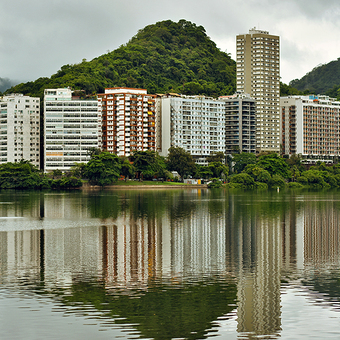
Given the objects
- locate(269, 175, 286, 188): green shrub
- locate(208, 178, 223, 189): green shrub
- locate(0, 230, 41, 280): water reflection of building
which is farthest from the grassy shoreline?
locate(0, 230, 41, 280): water reflection of building

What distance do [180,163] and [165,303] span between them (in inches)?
5219

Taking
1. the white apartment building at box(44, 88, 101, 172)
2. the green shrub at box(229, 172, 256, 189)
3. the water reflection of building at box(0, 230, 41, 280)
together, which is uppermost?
the white apartment building at box(44, 88, 101, 172)

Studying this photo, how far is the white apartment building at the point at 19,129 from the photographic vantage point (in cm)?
15850

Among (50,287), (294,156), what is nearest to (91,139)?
(294,156)

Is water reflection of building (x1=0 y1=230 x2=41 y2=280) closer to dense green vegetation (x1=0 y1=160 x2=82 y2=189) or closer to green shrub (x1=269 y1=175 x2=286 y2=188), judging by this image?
dense green vegetation (x1=0 y1=160 x2=82 y2=189)

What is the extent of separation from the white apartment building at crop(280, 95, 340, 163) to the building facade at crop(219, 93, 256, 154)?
18.4 metres

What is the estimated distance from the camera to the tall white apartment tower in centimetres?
18975

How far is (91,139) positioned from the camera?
15738 centimetres

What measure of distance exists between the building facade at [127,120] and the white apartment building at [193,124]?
7433 millimetres

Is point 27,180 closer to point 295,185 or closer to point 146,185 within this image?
point 146,185

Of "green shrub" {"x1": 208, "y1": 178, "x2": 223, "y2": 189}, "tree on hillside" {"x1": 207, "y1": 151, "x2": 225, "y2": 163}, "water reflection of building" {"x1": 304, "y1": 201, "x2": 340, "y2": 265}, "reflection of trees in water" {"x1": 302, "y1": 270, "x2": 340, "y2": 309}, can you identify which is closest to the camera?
"reflection of trees in water" {"x1": 302, "y1": 270, "x2": 340, "y2": 309}

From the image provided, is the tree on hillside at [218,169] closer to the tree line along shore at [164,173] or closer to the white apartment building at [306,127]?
the tree line along shore at [164,173]

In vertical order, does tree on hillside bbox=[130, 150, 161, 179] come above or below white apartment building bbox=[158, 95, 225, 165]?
below

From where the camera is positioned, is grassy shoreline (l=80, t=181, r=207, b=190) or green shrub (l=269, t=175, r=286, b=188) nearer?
grassy shoreline (l=80, t=181, r=207, b=190)
